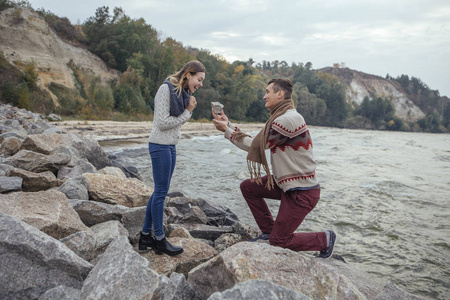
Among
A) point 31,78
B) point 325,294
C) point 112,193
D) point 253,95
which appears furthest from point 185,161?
point 253,95

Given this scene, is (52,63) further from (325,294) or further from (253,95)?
(253,95)

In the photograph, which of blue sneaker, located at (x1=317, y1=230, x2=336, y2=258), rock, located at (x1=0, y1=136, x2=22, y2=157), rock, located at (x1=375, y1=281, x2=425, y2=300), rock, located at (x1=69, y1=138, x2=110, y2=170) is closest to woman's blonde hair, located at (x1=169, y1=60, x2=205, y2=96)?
blue sneaker, located at (x1=317, y1=230, x2=336, y2=258)

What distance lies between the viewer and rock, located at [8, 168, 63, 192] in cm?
439

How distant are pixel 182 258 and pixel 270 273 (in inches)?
47.6

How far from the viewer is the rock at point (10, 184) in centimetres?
382

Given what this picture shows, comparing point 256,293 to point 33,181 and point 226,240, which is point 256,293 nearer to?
point 226,240

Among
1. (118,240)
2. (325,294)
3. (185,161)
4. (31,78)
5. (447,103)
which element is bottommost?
(185,161)

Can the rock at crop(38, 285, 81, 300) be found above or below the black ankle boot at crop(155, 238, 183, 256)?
above

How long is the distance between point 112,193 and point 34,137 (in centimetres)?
327

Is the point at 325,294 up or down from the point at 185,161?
up

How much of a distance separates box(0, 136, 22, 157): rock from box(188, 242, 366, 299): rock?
604 cm

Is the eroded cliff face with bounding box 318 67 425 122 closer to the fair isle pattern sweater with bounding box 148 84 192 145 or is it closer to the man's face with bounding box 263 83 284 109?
the man's face with bounding box 263 83 284 109

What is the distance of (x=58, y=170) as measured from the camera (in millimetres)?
6039

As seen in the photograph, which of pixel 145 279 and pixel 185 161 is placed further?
pixel 185 161
